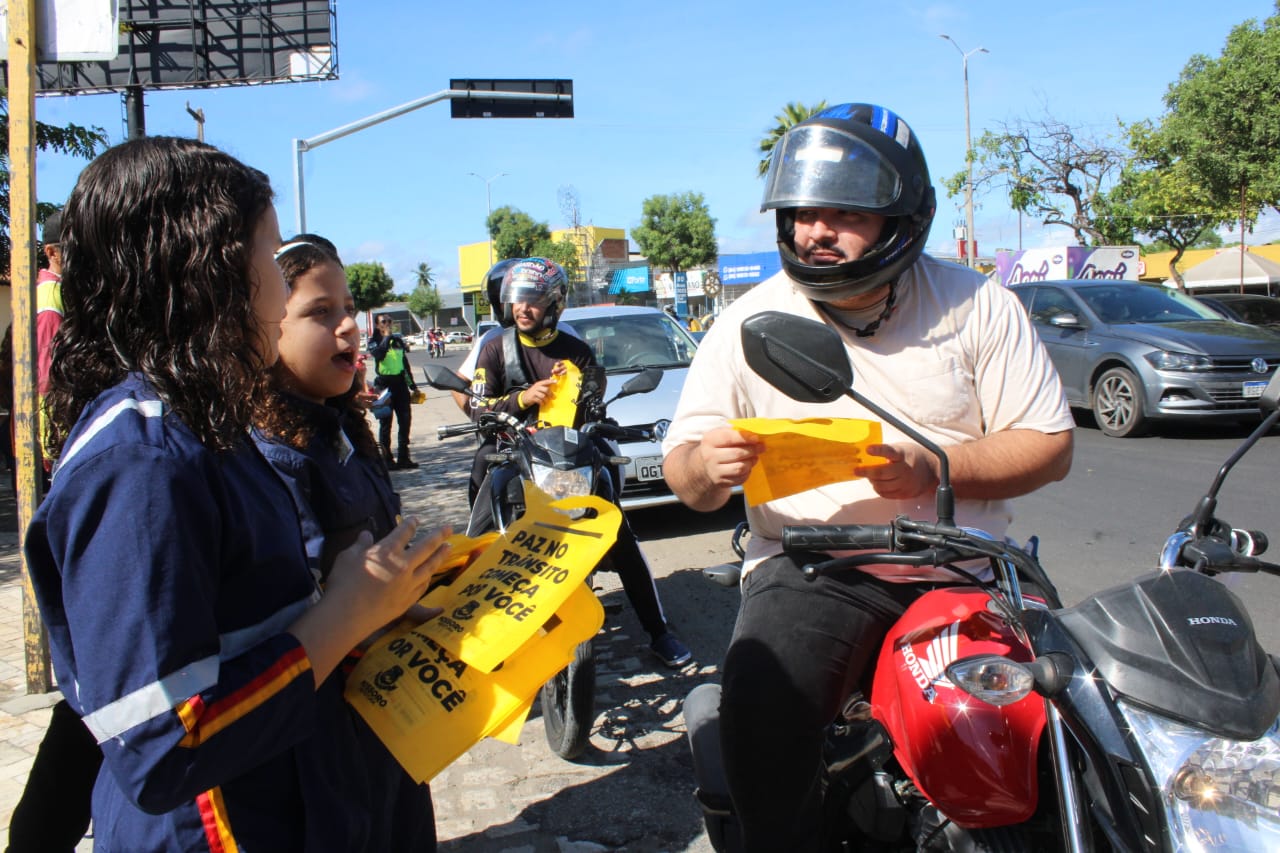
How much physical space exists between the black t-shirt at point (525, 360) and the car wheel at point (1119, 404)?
6.98 m

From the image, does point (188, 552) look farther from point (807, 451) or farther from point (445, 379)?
point (445, 379)

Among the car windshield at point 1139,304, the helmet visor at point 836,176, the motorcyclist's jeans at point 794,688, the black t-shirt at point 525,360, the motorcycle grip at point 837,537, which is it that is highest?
the car windshield at point 1139,304

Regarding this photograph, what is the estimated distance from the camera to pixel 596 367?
507cm

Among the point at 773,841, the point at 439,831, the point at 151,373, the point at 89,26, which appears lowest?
the point at 439,831

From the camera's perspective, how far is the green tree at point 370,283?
Answer: 77188 millimetres

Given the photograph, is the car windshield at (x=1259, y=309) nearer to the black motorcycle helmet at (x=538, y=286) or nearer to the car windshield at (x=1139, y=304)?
the car windshield at (x=1139, y=304)

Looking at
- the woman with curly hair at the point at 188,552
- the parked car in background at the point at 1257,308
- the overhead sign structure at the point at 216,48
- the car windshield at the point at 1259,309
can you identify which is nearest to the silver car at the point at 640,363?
the woman with curly hair at the point at 188,552

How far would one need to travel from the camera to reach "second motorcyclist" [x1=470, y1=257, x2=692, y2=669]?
433 centimetres

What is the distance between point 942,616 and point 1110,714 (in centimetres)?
47

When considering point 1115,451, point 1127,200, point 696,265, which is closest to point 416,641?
point 1115,451

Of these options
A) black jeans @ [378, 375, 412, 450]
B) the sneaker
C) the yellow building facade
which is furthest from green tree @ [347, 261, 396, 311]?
the sneaker

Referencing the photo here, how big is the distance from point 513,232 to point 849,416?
57.1 metres

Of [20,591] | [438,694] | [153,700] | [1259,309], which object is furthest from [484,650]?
[1259,309]

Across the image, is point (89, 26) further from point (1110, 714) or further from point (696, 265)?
point (696, 265)
